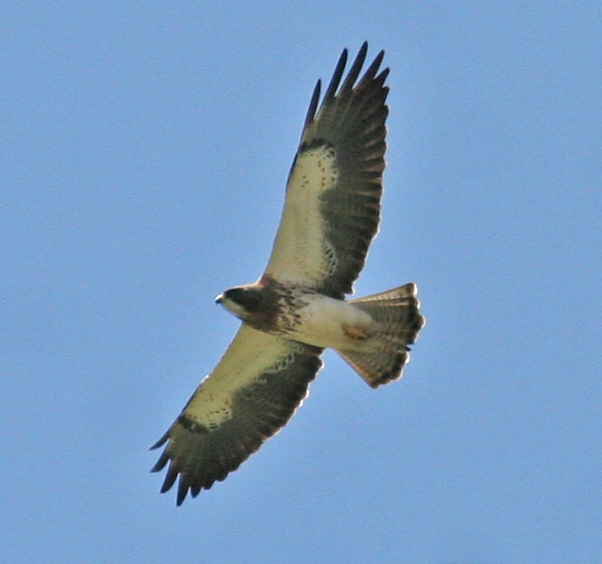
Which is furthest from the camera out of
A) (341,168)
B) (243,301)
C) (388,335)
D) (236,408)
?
(236,408)

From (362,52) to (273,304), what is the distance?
2870 mm

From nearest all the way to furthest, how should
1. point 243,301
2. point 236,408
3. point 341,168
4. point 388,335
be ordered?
point 243,301, point 341,168, point 388,335, point 236,408

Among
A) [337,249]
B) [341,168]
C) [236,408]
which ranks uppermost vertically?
[341,168]

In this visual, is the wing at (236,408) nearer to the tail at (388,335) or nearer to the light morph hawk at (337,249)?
the light morph hawk at (337,249)

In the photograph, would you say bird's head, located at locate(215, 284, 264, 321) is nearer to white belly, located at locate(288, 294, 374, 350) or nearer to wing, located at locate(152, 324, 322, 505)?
white belly, located at locate(288, 294, 374, 350)

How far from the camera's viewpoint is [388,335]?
1698 cm

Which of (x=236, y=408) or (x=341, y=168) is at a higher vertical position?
(x=341, y=168)

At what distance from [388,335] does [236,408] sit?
2.13 meters

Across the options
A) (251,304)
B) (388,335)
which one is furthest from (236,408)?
(388,335)

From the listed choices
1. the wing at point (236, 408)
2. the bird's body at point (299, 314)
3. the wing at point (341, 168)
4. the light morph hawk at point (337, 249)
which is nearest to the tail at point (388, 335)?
the light morph hawk at point (337, 249)

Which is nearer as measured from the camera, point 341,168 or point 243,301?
point 243,301

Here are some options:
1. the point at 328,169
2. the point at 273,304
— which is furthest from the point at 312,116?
the point at 273,304

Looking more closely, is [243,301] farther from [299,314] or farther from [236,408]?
[236,408]

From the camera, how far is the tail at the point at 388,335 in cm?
1686
